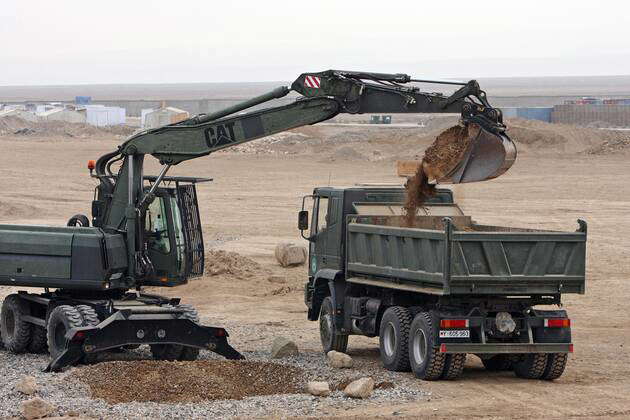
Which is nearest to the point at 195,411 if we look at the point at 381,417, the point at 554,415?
the point at 381,417

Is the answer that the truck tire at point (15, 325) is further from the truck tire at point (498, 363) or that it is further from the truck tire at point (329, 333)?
the truck tire at point (498, 363)

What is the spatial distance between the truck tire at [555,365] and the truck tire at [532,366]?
0.18 feet

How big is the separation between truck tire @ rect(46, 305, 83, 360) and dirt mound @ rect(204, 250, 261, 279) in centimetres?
1021

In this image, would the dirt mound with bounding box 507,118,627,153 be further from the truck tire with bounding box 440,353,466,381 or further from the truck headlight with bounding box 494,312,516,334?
the truck tire with bounding box 440,353,466,381

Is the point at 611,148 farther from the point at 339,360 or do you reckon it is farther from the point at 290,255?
the point at 339,360

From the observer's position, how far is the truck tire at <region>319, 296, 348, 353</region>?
18.2 metres

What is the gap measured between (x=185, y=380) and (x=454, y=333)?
3501mm

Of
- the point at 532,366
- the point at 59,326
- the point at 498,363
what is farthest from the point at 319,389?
the point at 59,326

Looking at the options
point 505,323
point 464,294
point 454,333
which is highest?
point 464,294

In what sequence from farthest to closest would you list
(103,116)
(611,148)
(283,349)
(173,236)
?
(103,116)
(611,148)
(283,349)
(173,236)

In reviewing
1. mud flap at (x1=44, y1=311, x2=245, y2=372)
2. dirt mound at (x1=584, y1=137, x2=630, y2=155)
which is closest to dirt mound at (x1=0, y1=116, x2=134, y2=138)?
dirt mound at (x1=584, y1=137, x2=630, y2=155)

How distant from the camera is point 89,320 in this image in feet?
55.6

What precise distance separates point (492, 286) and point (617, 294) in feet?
35.8

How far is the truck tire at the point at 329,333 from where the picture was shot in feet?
59.8
